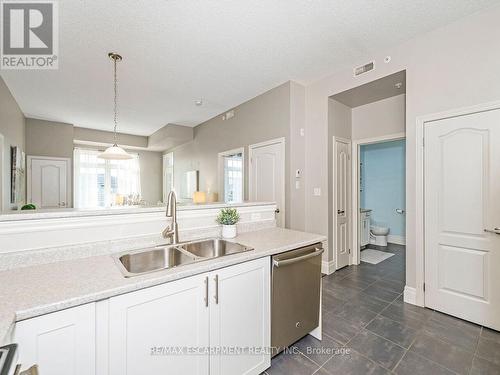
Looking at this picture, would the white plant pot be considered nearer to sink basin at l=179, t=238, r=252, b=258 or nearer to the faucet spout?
sink basin at l=179, t=238, r=252, b=258

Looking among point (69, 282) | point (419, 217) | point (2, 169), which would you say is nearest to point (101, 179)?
point (2, 169)

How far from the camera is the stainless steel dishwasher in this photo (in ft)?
5.43

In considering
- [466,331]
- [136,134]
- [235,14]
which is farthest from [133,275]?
[136,134]

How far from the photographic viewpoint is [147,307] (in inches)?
44.3

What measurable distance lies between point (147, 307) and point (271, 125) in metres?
3.26

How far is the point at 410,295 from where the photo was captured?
260cm

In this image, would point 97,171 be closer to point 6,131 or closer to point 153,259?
point 6,131

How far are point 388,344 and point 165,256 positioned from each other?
1974 mm

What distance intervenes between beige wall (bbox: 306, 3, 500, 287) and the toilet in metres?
2.54

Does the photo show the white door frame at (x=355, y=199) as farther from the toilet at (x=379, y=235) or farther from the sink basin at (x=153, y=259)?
the sink basin at (x=153, y=259)

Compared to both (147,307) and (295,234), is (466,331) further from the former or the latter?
(147,307)

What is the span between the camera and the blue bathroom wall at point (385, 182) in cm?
511

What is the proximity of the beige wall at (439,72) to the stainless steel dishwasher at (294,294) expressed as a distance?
149 centimetres
